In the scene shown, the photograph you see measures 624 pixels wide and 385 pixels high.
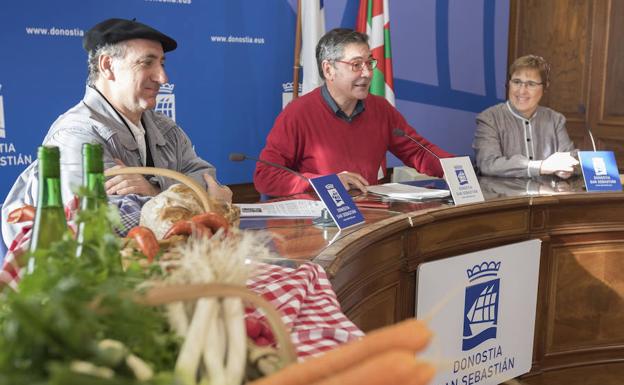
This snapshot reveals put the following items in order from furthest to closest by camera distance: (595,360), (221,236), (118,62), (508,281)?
(595,360)
(508,281)
(118,62)
(221,236)

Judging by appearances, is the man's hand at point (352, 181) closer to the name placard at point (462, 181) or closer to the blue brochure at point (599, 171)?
the name placard at point (462, 181)

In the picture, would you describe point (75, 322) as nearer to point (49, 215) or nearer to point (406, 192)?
point (49, 215)

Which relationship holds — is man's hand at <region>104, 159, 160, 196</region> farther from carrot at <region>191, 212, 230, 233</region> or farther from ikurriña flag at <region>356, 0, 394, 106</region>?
ikurriña flag at <region>356, 0, 394, 106</region>

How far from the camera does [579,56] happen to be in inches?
207

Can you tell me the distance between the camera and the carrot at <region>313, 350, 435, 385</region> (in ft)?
1.80

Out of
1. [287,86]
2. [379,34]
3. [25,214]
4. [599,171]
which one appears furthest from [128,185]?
[379,34]

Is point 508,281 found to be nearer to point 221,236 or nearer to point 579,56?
point 221,236

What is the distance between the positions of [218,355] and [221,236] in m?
0.35

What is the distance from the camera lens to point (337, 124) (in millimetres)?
3297

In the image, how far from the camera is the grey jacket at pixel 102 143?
185cm

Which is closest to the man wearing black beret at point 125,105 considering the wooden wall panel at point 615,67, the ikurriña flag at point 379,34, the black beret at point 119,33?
the black beret at point 119,33

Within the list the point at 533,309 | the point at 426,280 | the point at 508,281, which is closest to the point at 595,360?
the point at 533,309

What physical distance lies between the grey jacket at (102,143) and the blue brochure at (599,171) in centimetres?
163

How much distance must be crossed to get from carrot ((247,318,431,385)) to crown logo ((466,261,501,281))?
2136mm
